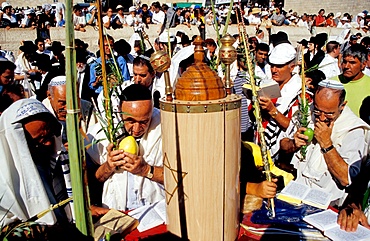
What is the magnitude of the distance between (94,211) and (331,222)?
60.8 inches

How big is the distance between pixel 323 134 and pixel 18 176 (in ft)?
7.34

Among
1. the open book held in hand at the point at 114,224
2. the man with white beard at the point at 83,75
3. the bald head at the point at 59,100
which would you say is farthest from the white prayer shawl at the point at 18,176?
the man with white beard at the point at 83,75

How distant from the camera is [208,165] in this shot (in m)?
1.75

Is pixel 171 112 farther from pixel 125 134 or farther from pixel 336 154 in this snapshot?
pixel 336 154

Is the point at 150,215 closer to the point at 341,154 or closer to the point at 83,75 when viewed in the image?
the point at 341,154

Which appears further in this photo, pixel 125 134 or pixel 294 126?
pixel 294 126

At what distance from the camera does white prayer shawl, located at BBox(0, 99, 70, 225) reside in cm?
200

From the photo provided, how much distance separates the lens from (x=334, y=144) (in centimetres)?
303

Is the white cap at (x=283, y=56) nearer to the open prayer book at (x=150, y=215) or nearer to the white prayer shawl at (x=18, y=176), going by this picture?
the open prayer book at (x=150, y=215)

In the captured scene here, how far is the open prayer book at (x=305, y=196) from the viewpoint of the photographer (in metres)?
2.52

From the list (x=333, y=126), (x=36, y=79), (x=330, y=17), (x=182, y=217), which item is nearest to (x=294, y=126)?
(x=333, y=126)

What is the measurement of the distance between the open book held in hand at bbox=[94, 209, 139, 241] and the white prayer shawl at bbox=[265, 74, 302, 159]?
198cm

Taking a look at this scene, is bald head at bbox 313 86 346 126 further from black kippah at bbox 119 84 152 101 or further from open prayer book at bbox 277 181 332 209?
black kippah at bbox 119 84 152 101

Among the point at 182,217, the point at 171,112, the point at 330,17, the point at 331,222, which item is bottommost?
the point at 331,222
